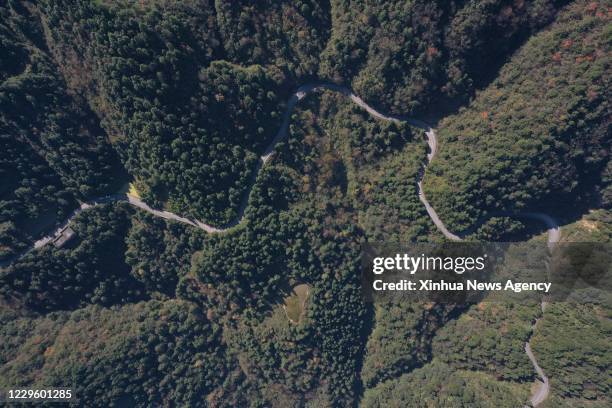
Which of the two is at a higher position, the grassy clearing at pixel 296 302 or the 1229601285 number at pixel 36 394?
the grassy clearing at pixel 296 302

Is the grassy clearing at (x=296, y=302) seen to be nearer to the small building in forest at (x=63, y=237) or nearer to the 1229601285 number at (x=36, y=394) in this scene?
the 1229601285 number at (x=36, y=394)

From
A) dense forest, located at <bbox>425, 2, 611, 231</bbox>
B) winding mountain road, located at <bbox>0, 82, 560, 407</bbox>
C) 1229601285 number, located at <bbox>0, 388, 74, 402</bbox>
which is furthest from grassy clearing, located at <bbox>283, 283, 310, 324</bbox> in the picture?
1229601285 number, located at <bbox>0, 388, 74, 402</bbox>

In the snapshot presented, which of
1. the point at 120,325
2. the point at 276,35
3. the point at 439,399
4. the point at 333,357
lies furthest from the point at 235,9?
the point at 439,399

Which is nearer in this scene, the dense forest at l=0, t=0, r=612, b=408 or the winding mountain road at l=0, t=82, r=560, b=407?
the dense forest at l=0, t=0, r=612, b=408

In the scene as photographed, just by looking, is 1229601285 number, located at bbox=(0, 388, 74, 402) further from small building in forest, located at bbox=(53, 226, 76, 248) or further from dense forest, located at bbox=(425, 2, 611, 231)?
dense forest, located at bbox=(425, 2, 611, 231)

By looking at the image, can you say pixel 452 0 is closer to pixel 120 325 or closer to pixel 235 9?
pixel 235 9

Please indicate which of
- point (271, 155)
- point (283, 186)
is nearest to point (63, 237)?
point (271, 155)

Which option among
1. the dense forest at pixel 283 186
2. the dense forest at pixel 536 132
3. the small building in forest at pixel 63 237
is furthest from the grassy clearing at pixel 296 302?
the small building in forest at pixel 63 237

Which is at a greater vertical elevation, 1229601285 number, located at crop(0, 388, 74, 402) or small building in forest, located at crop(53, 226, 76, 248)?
small building in forest, located at crop(53, 226, 76, 248)

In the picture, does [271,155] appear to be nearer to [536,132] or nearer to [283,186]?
[283,186]
